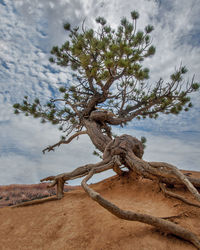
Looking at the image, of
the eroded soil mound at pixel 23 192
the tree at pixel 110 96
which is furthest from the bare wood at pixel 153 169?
the eroded soil mound at pixel 23 192

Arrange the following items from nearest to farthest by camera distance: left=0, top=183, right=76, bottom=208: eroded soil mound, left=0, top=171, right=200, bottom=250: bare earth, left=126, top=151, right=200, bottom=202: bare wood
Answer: left=0, top=171, right=200, bottom=250: bare earth < left=126, top=151, right=200, bottom=202: bare wood < left=0, top=183, right=76, bottom=208: eroded soil mound

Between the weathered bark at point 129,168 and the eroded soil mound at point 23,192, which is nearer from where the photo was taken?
the weathered bark at point 129,168

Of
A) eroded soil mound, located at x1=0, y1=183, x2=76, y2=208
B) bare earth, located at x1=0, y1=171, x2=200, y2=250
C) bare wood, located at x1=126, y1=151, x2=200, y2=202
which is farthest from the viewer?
eroded soil mound, located at x1=0, y1=183, x2=76, y2=208

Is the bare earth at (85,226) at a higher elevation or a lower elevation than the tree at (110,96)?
lower

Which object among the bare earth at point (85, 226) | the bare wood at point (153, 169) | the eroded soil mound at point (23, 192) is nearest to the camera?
the bare earth at point (85, 226)

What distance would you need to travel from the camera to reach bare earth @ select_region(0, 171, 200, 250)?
1.62 metres

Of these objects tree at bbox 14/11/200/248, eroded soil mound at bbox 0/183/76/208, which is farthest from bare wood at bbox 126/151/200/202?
eroded soil mound at bbox 0/183/76/208

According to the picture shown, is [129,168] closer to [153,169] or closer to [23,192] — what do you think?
[153,169]

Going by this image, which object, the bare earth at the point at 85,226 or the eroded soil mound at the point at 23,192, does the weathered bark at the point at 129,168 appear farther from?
the eroded soil mound at the point at 23,192

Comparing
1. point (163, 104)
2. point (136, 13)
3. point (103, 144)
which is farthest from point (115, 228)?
point (136, 13)

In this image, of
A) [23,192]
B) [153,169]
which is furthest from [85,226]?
→ [23,192]

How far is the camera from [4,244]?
6.07 feet

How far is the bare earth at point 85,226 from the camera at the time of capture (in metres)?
1.62

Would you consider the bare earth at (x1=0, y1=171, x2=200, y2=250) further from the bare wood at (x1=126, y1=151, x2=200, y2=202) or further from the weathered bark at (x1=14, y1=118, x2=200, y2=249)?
the bare wood at (x1=126, y1=151, x2=200, y2=202)
